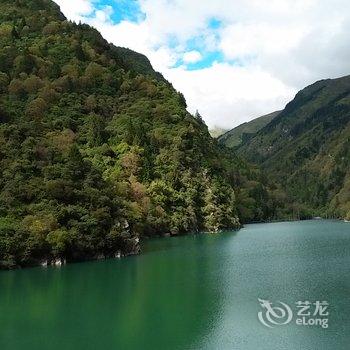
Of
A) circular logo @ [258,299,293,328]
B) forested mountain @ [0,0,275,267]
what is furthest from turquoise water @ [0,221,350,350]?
forested mountain @ [0,0,275,267]

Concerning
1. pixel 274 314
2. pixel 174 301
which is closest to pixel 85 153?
pixel 174 301

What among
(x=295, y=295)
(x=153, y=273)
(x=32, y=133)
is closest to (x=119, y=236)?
(x=153, y=273)

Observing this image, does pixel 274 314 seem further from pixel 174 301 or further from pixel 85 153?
pixel 85 153

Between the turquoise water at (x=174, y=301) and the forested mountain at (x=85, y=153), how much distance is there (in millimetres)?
6363

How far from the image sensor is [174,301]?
47438 millimetres

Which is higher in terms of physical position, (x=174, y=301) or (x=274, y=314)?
(x=174, y=301)

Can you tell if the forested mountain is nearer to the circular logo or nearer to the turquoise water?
the turquoise water

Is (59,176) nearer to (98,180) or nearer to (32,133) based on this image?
(98,180)

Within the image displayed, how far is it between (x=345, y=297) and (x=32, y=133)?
74.4m

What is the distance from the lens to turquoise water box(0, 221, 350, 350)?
35250 millimetres

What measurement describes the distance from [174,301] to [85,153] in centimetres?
8363

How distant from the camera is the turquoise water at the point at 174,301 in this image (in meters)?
35.2

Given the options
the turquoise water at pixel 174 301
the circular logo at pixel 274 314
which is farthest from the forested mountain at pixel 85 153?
the circular logo at pixel 274 314

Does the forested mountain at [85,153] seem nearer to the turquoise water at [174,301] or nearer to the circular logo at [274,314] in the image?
the turquoise water at [174,301]
